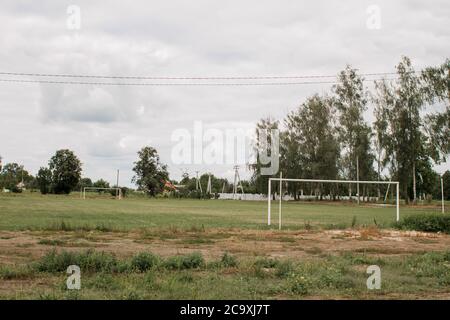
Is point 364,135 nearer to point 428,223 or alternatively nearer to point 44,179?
point 428,223

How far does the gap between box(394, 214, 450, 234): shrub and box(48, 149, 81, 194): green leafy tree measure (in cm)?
9629

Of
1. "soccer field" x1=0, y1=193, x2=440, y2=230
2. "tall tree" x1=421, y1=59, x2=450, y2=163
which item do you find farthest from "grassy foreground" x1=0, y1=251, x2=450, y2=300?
"tall tree" x1=421, y1=59, x2=450, y2=163

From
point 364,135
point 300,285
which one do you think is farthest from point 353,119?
point 300,285


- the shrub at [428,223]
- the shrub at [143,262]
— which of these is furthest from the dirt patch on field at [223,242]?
the shrub at [143,262]

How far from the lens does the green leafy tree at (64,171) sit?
112m

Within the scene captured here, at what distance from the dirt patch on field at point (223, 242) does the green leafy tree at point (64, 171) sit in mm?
95174

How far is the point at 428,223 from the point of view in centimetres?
2486

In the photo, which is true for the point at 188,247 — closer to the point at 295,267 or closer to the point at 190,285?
the point at 295,267

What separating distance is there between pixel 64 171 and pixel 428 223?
9750 cm

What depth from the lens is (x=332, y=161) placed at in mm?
74250

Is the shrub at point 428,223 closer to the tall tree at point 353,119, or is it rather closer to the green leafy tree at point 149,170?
the tall tree at point 353,119

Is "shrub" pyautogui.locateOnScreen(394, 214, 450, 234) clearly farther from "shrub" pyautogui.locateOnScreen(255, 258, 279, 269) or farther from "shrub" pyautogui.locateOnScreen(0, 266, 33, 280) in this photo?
"shrub" pyautogui.locateOnScreen(0, 266, 33, 280)
